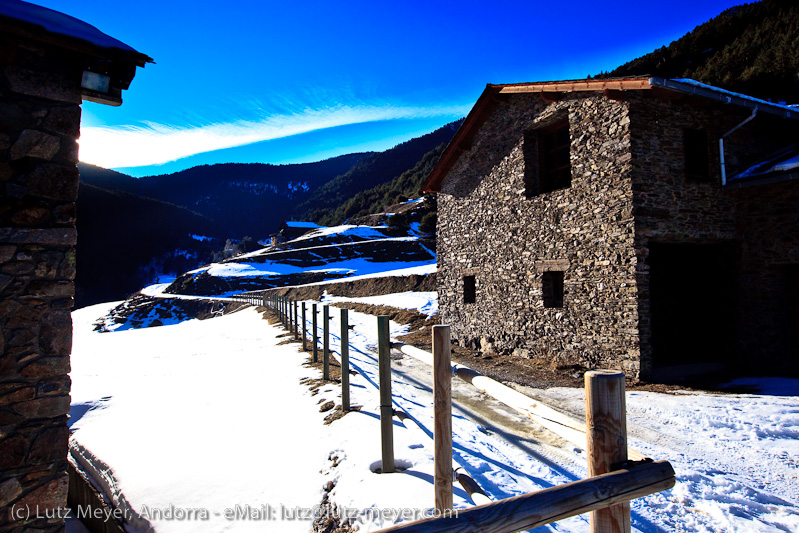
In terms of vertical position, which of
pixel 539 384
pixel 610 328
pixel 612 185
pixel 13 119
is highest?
pixel 612 185

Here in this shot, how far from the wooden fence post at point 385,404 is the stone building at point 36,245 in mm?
2479

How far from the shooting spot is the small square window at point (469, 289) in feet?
40.1

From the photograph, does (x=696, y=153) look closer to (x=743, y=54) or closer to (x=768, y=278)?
(x=768, y=278)

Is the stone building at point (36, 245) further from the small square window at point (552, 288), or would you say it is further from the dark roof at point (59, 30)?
the small square window at point (552, 288)

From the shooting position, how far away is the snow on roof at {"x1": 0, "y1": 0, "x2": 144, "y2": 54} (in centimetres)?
287

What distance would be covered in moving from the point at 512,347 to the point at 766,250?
553cm

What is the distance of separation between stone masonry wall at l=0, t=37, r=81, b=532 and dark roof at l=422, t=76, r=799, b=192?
8389mm

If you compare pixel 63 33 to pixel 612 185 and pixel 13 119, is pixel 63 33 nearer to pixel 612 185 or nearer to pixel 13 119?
pixel 13 119

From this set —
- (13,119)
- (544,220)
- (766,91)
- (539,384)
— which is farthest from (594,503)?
(766,91)

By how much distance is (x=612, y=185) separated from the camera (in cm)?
782

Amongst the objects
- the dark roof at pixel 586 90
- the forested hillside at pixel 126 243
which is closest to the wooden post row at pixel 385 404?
the dark roof at pixel 586 90

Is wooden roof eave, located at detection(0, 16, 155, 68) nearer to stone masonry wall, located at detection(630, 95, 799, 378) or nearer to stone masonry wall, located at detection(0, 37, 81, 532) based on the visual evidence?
stone masonry wall, located at detection(0, 37, 81, 532)

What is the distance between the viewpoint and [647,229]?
748 cm

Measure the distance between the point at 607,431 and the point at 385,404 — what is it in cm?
218
